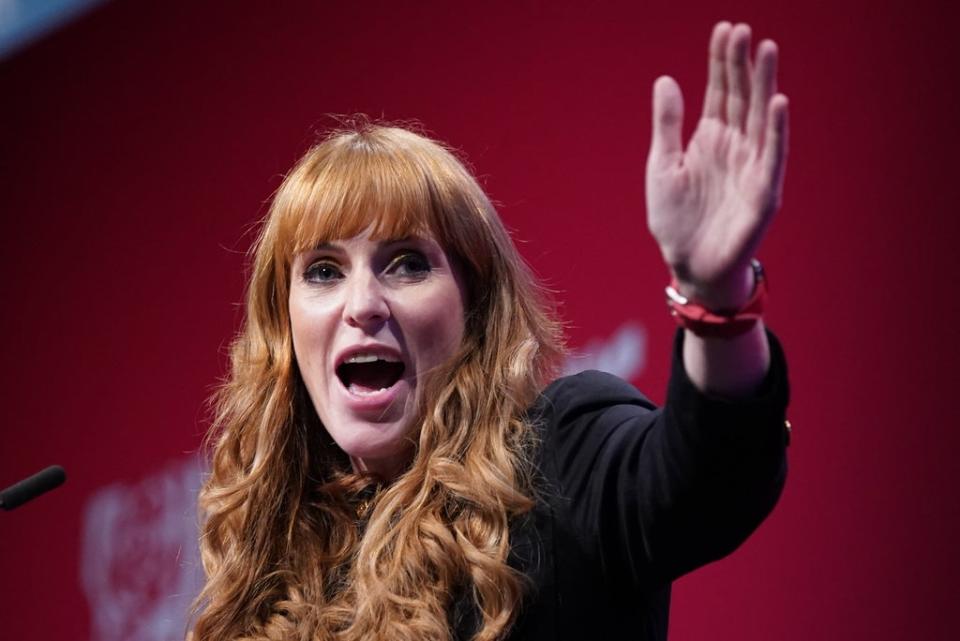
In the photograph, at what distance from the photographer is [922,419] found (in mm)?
2377

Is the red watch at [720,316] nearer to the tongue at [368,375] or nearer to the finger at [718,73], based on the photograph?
the finger at [718,73]

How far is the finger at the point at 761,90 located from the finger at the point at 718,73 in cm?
3

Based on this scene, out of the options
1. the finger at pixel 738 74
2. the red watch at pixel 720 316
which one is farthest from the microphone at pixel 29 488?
the finger at pixel 738 74

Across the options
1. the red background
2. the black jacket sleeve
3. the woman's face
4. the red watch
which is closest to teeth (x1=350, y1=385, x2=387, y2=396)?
the woman's face

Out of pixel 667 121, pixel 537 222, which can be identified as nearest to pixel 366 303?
pixel 667 121

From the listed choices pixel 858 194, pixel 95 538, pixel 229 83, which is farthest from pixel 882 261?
pixel 95 538

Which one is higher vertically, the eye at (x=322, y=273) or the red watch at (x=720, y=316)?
the eye at (x=322, y=273)

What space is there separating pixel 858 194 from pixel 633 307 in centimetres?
49

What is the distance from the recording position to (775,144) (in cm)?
116

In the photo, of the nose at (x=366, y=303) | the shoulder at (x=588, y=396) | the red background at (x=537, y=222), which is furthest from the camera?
the red background at (x=537, y=222)

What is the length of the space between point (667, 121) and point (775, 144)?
10 centimetres

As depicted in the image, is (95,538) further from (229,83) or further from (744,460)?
(744,460)

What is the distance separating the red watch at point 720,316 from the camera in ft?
3.96

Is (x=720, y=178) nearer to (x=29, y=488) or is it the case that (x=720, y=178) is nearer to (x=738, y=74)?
(x=738, y=74)
